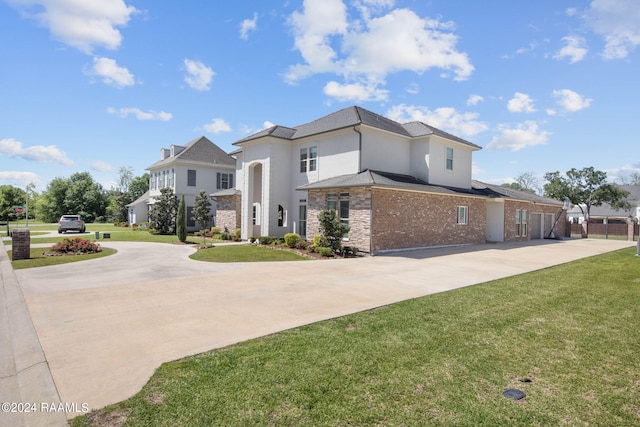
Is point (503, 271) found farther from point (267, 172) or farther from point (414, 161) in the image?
point (267, 172)

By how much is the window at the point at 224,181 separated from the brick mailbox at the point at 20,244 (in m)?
20.6

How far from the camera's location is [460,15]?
12023 millimetres

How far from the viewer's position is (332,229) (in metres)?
15.3

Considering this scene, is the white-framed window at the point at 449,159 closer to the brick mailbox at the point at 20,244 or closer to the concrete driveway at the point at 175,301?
the concrete driveway at the point at 175,301

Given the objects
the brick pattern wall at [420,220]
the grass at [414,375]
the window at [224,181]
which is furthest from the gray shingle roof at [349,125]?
the grass at [414,375]

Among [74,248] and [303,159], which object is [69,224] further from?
[303,159]

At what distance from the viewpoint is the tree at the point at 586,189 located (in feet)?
126

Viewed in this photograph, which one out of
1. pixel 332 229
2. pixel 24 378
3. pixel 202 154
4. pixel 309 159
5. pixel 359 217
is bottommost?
pixel 24 378

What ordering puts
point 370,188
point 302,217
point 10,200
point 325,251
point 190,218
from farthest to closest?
point 10,200, point 190,218, point 302,217, point 370,188, point 325,251

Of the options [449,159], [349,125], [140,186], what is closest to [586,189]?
[449,159]

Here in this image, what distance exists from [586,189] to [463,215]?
94.8 ft

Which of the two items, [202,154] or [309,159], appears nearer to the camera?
[309,159]

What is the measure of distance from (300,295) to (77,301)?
473 centimetres

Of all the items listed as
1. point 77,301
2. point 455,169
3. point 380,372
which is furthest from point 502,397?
point 455,169
